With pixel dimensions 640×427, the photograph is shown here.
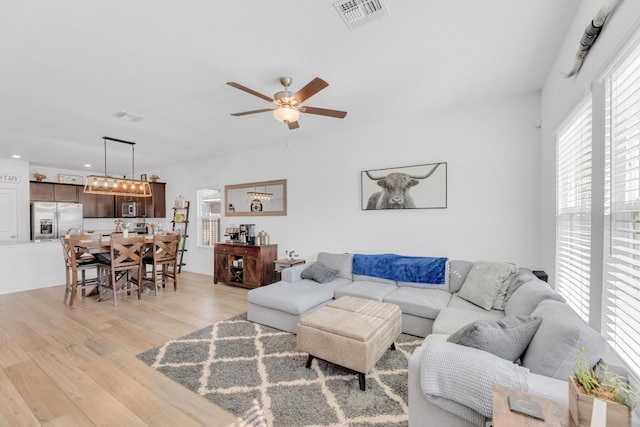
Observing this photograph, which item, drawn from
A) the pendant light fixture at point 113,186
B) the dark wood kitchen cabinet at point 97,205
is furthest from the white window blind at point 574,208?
the dark wood kitchen cabinet at point 97,205

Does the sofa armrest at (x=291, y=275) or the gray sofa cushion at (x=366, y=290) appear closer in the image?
the gray sofa cushion at (x=366, y=290)

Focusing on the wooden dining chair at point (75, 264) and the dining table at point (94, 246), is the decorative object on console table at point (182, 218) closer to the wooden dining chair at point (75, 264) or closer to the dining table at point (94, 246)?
the wooden dining chair at point (75, 264)

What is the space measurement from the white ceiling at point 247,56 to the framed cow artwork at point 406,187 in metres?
0.79

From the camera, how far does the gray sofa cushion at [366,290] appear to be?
10.5ft

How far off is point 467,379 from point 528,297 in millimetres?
1280

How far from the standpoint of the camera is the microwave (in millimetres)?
7506

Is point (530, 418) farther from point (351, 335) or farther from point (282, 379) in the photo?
point (282, 379)

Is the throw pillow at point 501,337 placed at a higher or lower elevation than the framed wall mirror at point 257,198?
lower

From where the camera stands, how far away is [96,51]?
2.25 meters

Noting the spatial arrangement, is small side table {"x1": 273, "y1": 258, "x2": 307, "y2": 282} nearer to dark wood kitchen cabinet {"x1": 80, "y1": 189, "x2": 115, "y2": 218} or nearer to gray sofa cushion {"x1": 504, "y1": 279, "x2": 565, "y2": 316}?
gray sofa cushion {"x1": 504, "y1": 279, "x2": 565, "y2": 316}

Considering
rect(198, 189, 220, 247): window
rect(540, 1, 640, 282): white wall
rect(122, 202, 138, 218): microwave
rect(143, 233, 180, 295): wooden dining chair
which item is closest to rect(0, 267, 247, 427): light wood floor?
rect(143, 233, 180, 295): wooden dining chair

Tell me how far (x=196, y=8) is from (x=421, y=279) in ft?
11.3

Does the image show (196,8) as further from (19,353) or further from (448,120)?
(19,353)

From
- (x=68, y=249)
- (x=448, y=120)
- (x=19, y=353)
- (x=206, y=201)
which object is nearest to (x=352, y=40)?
(x=448, y=120)
